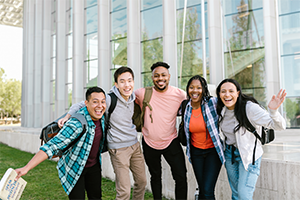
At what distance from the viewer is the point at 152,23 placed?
52.0 ft

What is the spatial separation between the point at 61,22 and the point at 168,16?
430 inches

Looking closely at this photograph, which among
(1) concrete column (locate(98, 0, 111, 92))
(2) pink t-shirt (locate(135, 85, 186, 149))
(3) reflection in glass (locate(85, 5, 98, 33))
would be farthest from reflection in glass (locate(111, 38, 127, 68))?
(2) pink t-shirt (locate(135, 85, 186, 149))

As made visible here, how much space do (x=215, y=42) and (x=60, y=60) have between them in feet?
43.8

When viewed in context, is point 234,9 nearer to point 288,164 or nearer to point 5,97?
point 288,164

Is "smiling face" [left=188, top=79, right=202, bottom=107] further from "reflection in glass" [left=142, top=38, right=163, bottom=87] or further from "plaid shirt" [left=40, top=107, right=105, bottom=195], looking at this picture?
"reflection in glass" [left=142, top=38, right=163, bottom=87]

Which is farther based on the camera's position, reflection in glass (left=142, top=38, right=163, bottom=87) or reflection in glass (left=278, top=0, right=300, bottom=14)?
reflection in glass (left=142, top=38, right=163, bottom=87)

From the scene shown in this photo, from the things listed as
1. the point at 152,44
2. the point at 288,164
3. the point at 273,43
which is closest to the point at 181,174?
the point at 288,164

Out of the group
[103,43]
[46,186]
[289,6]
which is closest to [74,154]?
[46,186]

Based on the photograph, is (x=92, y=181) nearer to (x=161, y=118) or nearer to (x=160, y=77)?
(x=161, y=118)

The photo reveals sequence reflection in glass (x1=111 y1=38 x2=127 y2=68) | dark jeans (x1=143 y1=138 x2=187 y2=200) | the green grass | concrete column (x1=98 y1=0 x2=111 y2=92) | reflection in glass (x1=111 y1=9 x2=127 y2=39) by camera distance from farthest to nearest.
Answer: reflection in glass (x1=111 y1=9 x2=127 y2=39) < reflection in glass (x1=111 y1=38 x2=127 y2=68) < concrete column (x1=98 y1=0 x2=111 y2=92) < the green grass < dark jeans (x1=143 y1=138 x2=187 y2=200)

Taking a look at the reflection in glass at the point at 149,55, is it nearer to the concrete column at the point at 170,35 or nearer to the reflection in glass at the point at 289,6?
the concrete column at the point at 170,35

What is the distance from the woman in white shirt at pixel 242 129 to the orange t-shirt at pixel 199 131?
0.78ft

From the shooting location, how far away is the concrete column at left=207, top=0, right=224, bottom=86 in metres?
12.3

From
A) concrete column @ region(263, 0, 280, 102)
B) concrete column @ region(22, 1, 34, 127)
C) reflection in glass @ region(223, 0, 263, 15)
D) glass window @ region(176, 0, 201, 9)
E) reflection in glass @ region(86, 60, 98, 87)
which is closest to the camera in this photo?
concrete column @ region(263, 0, 280, 102)
